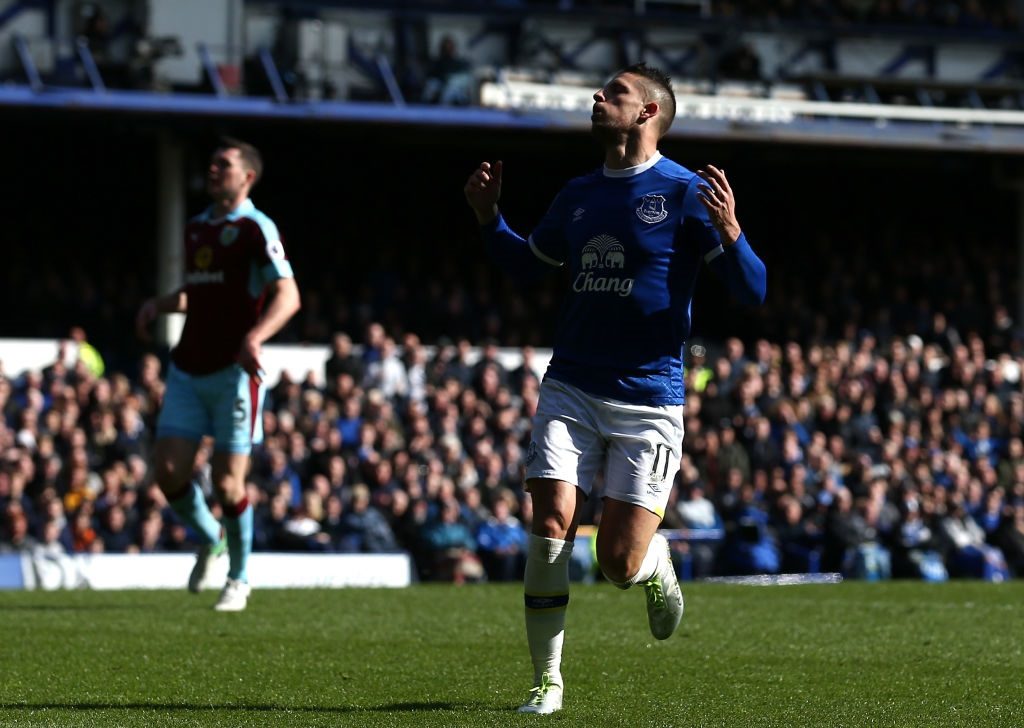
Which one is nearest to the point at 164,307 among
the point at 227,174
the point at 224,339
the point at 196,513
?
the point at 224,339

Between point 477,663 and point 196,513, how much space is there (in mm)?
2905

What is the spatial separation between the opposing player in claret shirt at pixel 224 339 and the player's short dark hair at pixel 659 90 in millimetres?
3795

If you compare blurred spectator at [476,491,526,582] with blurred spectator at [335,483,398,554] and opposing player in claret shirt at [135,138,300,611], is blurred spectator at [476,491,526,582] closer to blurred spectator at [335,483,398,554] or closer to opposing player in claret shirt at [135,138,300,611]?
blurred spectator at [335,483,398,554]

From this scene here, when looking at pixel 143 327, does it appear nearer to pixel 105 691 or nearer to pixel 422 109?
pixel 105 691

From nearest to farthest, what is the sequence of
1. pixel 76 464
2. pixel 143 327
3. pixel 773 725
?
pixel 773 725 → pixel 143 327 → pixel 76 464

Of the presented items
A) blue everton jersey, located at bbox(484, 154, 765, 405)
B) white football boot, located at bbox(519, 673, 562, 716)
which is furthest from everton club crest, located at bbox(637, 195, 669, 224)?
white football boot, located at bbox(519, 673, 562, 716)

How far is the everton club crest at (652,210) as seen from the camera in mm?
6934

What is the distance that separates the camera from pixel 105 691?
23.9ft

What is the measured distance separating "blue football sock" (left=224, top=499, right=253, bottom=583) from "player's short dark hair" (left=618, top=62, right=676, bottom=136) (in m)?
4.48

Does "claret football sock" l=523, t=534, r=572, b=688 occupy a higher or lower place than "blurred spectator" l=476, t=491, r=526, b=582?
higher

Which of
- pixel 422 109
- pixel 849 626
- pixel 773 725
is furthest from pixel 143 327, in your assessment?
pixel 422 109

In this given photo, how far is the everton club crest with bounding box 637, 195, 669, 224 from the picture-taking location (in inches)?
273

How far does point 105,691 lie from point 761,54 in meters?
25.2

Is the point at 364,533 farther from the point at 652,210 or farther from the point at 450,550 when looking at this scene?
the point at 652,210
